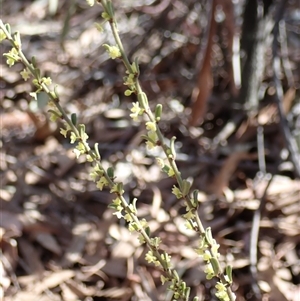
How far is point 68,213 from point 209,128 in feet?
1.77

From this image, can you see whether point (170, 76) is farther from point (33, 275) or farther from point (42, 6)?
point (33, 275)

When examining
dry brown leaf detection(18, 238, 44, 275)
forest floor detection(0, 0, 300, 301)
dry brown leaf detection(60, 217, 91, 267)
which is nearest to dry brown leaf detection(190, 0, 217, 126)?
forest floor detection(0, 0, 300, 301)

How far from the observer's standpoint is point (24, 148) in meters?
1.82

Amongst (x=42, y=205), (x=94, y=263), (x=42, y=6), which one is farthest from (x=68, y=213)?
(x=42, y=6)

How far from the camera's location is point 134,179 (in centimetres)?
170

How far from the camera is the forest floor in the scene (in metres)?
1.47

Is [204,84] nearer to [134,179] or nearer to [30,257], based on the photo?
[134,179]

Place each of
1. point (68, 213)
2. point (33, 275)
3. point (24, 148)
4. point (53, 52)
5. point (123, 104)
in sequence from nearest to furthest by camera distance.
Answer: point (33, 275) → point (68, 213) → point (24, 148) → point (123, 104) → point (53, 52)

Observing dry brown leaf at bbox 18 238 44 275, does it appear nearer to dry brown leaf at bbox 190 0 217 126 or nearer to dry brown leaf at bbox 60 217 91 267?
dry brown leaf at bbox 60 217 91 267

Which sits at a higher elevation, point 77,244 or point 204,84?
point 204,84

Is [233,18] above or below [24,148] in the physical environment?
above

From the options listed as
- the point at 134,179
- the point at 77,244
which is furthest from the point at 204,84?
the point at 77,244

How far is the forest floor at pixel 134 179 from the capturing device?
147 cm

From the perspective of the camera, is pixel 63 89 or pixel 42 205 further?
pixel 63 89
